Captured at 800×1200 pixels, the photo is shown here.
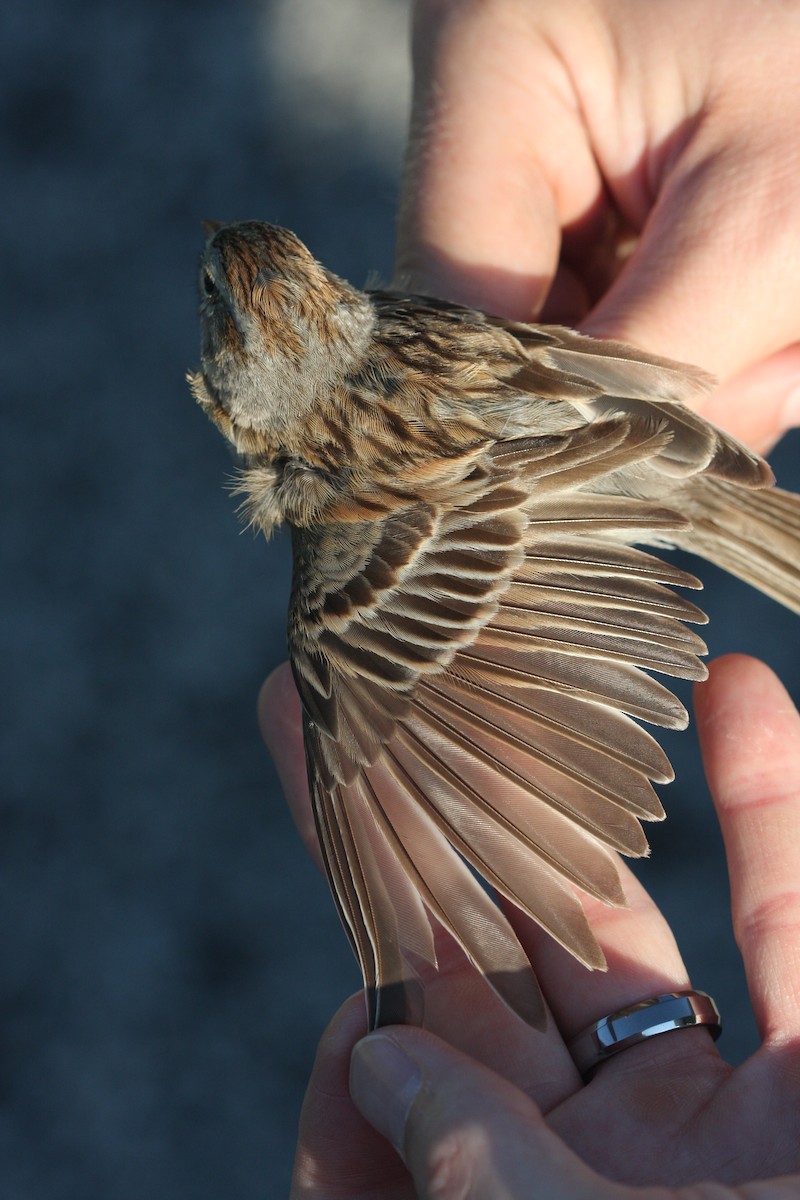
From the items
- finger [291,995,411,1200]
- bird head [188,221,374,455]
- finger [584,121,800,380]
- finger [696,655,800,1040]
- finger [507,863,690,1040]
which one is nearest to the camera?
finger [291,995,411,1200]

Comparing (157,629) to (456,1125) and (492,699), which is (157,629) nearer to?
(492,699)

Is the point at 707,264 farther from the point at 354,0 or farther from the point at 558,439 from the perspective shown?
the point at 354,0

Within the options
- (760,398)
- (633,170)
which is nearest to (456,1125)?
(760,398)

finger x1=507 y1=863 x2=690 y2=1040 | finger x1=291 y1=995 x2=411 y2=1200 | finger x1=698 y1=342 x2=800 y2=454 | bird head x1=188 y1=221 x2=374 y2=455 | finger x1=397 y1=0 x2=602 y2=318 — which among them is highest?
finger x1=397 y1=0 x2=602 y2=318

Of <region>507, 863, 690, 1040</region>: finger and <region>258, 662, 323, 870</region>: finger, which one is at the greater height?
<region>258, 662, 323, 870</region>: finger

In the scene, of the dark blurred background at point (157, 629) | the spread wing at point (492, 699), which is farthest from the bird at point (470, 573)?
the dark blurred background at point (157, 629)

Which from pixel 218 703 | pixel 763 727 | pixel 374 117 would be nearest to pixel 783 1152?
pixel 763 727

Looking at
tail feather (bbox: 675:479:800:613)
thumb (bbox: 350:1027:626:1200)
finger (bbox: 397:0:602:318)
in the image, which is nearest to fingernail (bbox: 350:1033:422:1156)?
thumb (bbox: 350:1027:626:1200)

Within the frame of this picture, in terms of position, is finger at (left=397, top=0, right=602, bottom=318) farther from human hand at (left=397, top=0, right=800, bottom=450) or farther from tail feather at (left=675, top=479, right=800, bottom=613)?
tail feather at (left=675, top=479, right=800, bottom=613)
